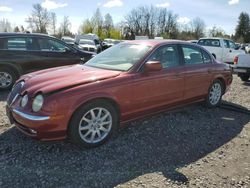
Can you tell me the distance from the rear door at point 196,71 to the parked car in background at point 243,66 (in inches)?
210

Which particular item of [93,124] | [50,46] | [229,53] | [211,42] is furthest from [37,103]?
[229,53]

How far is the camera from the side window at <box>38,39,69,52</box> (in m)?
8.39

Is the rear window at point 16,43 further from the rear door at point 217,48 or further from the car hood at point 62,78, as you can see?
the rear door at point 217,48

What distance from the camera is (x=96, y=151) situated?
409 cm

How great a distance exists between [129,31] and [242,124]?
267ft

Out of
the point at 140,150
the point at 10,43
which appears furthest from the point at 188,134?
the point at 10,43

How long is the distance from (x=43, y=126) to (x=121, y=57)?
195 centimetres

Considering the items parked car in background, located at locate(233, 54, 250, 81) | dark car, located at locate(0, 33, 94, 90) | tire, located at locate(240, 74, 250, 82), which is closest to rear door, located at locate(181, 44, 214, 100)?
dark car, located at locate(0, 33, 94, 90)

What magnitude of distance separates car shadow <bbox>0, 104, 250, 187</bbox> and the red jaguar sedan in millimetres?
296

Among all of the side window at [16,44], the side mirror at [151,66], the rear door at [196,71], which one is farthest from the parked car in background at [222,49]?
the side mirror at [151,66]

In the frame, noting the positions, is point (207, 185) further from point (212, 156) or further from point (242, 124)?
point (242, 124)

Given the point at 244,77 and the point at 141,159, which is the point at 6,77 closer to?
the point at 141,159

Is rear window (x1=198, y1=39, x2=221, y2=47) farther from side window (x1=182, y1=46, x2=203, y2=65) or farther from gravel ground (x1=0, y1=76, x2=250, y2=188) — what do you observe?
gravel ground (x1=0, y1=76, x2=250, y2=188)

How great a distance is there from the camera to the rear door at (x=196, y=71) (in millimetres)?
5562
